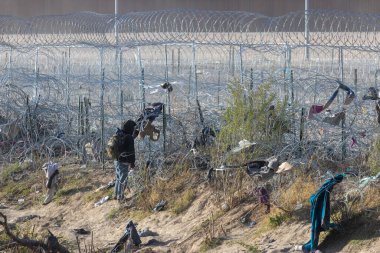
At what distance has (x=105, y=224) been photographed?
11211 mm

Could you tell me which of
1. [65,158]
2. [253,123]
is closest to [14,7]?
[65,158]

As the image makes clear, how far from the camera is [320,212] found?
30.2 ft

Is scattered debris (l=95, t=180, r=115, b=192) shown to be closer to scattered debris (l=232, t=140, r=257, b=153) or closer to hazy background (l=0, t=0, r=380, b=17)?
scattered debris (l=232, t=140, r=257, b=153)

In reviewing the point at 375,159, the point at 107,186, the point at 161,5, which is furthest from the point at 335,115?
the point at 161,5

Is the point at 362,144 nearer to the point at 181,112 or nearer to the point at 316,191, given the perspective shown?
the point at 316,191

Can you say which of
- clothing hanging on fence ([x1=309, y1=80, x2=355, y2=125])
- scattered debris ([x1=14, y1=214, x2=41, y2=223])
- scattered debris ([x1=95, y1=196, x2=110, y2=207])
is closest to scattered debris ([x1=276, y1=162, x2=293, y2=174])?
clothing hanging on fence ([x1=309, y1=80, x2=355, y2=125])

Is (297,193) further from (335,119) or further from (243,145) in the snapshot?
(335,119)

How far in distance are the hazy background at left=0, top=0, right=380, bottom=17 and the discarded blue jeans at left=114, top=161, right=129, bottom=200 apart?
22.0 meters

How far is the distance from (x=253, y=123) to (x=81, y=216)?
2376 millimetres

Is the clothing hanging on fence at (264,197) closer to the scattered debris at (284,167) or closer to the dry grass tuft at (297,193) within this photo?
the dry grass tuft at (297,193)

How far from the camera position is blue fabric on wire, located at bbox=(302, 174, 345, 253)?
29.6ft

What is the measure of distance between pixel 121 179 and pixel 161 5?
2459cm

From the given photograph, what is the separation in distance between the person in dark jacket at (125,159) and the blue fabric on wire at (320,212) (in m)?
2.82

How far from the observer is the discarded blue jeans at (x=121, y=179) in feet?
38.0
